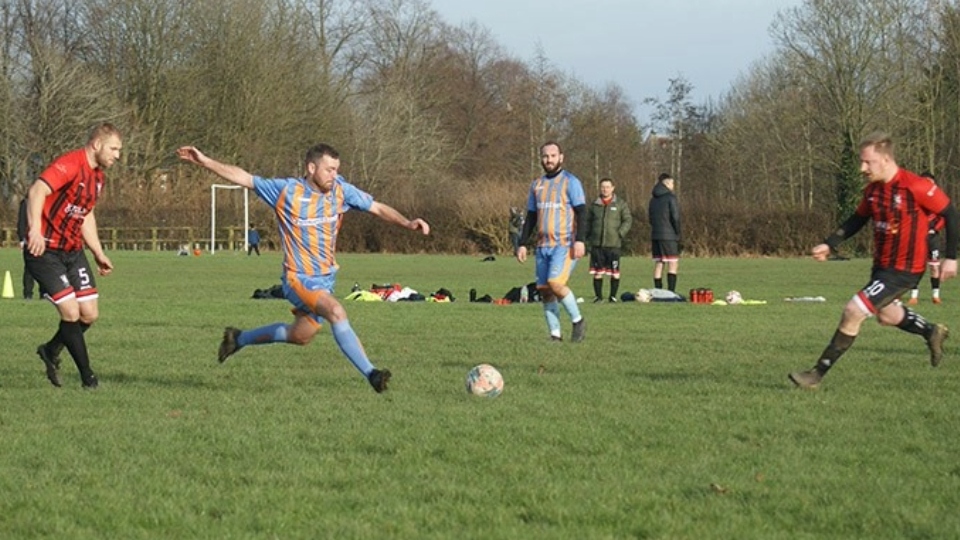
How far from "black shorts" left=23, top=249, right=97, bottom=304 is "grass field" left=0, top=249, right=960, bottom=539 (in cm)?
68

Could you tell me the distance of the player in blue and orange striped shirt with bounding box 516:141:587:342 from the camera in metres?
13.9

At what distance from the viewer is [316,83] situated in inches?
2432

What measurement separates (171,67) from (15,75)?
638 centimetres

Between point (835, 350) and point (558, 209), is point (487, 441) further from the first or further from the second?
point (558, 209)

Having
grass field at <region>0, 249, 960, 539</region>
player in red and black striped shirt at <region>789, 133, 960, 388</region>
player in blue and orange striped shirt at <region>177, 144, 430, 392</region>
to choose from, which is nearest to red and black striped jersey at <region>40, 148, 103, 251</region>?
player in blue and orange striped shirt at <region>177, 144, 430, 392</region>

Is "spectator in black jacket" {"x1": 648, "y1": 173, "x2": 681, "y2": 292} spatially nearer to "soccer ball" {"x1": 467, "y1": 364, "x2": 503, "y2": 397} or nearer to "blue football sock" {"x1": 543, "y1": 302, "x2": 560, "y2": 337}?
→ "blue football sock" {"x1": 543, "y1": 302, "x2": 560, "y2": 337}

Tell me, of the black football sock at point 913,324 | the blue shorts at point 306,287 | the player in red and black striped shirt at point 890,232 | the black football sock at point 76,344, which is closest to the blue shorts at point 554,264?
the black football sock at point 913,324

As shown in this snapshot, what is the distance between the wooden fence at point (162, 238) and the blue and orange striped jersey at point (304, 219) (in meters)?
47.6

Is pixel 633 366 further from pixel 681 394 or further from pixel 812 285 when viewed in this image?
pixel 812 285

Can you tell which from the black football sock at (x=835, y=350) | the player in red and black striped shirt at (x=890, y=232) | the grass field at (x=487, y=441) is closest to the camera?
the grass field at (x=487, y=441)

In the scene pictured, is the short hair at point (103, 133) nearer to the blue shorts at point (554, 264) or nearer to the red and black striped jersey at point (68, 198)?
the red and black striped jersey at point (68, 198)

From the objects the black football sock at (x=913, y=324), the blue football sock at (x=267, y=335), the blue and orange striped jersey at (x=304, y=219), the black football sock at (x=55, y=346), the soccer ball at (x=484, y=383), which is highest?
the blue and orange striped jersey at (x=304, y=219)

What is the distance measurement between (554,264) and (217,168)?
5.28m

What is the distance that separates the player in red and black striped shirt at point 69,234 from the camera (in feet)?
31.3
